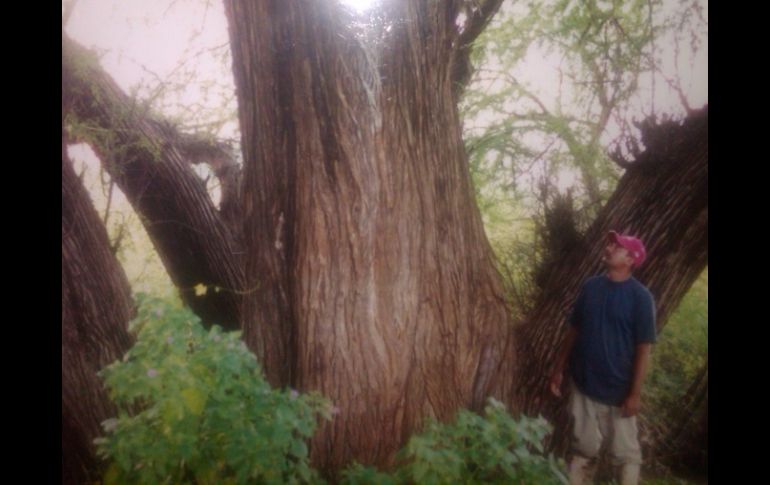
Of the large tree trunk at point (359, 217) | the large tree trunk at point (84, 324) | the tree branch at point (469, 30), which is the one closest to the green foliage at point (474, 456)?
the large tree trunk at point (359, 217)

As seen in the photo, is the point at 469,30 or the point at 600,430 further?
the point at 469,30

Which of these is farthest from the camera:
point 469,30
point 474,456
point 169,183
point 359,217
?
point 169,183

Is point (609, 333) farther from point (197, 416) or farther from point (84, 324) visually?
point (84, 324)

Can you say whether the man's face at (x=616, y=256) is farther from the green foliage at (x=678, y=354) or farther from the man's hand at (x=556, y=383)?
the man's hand at (x=556, y=383)

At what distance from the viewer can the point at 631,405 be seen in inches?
110

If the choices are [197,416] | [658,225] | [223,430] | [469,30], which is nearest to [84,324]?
[197,416]

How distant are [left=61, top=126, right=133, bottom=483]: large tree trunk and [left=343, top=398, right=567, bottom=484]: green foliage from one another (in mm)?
1350

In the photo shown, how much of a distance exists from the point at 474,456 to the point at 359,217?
1.22 metres

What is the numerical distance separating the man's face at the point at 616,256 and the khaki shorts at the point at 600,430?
653mm

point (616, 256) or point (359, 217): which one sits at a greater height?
point (359, 217)

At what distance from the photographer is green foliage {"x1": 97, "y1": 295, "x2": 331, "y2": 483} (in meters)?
2.37
